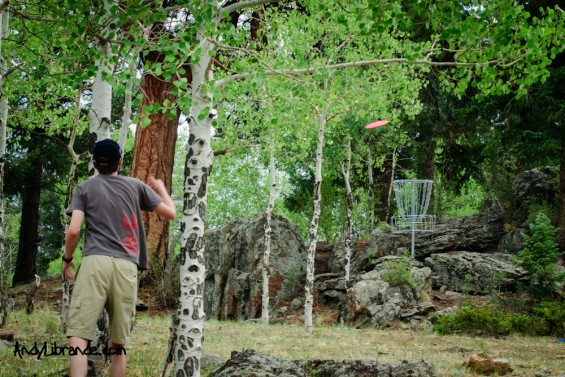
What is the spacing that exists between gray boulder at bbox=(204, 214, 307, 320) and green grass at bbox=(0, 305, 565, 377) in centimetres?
486

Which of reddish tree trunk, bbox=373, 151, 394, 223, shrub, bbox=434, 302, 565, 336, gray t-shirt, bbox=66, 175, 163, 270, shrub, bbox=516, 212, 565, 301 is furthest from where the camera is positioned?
reddish tree trunk, bbox=373, 151, 394, 223

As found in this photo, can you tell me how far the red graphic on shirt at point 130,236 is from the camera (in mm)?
4250

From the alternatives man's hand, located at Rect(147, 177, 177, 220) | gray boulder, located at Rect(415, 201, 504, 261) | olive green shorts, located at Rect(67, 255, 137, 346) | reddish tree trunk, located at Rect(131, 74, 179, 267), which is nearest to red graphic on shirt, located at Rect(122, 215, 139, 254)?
olive green shorts, located at Rect(67, 255, 137, 346)

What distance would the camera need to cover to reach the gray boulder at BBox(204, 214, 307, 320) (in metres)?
17.8

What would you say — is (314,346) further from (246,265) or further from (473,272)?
(246,265)

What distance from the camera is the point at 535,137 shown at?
14.3 m

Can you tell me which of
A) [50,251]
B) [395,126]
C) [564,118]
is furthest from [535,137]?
[50,251]

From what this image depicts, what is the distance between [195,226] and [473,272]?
12.5m

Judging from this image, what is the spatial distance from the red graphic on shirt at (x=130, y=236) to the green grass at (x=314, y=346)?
2373mm

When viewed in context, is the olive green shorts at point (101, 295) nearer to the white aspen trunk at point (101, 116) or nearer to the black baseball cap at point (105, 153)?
the black baseball cap at point (105, 153)

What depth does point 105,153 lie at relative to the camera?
4324 mm

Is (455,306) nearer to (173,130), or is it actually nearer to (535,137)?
(535,137)

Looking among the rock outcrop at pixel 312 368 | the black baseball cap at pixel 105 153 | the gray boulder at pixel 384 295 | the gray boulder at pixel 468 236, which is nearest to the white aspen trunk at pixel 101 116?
the rock outcrop at pixel 312 368

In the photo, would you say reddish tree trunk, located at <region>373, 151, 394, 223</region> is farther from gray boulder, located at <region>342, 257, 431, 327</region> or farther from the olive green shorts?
the olive green shorts
